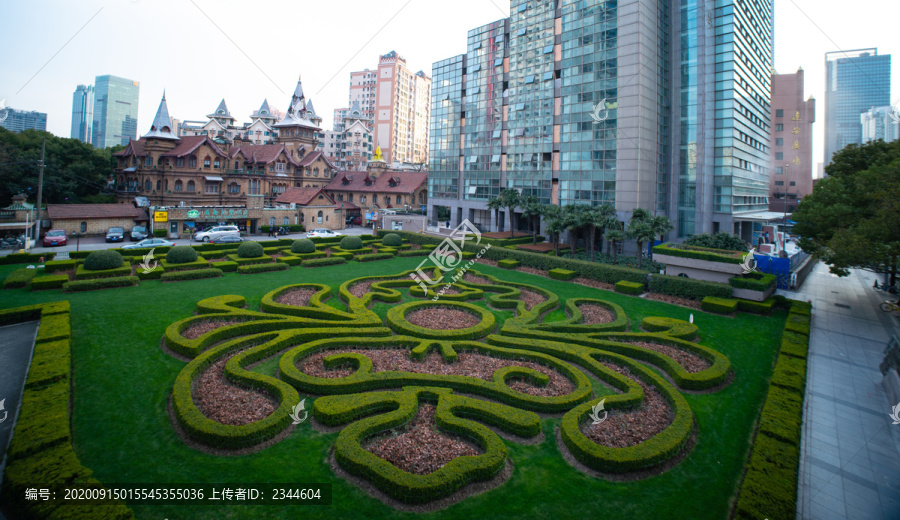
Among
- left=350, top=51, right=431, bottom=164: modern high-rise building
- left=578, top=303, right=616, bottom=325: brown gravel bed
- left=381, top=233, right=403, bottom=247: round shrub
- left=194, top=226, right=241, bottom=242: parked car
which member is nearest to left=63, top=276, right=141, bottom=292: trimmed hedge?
left=194, top=226, right=241, bottom=242: parked car

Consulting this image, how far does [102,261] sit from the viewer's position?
A: 28.8 m

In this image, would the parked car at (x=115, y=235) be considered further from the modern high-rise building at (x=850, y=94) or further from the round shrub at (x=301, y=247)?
the modern high-rise building at (x=850, y=94)

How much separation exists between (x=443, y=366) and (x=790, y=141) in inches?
4132

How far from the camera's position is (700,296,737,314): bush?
25188 millimetres

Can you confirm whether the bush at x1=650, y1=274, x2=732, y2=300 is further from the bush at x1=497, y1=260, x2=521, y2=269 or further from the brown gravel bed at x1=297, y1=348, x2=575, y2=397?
the brown gravel bed at x1=297, y1=348, x2=575, y2=397

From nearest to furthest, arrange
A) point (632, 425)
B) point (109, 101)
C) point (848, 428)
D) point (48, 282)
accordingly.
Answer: point (632, 425) → point (848, 428) → point (48, 282) → point (109, 101)

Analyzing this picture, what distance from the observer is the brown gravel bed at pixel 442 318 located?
69.6ft

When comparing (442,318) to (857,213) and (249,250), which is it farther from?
(857,213)

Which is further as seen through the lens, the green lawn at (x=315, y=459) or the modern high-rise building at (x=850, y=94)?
the modern high-rise building at (x=850, y=94)

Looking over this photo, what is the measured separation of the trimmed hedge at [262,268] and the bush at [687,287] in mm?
28057

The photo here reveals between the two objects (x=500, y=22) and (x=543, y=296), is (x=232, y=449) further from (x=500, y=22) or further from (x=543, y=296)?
(x=500, y=22)

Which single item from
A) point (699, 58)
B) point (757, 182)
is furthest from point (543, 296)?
point (757, 182)

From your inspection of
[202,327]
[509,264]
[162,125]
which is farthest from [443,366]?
[162,125]

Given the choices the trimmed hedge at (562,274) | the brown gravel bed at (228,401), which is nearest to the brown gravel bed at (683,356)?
the trimmed hedge at (562,274)
